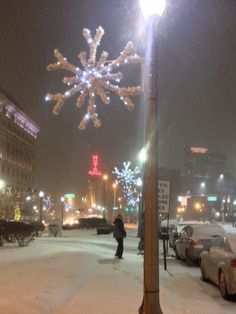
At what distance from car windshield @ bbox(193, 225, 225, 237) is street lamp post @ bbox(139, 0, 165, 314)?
11650 mm

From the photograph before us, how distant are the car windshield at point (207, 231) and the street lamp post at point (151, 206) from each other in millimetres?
11650

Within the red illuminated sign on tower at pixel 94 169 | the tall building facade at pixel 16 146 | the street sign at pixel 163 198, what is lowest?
the street sign at pixel 163 198

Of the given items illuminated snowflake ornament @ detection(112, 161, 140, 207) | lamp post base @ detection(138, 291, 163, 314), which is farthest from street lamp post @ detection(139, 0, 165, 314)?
illuminated snowflake ornament @ detection(112, 161, 140, 207)

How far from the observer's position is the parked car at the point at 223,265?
1105cm

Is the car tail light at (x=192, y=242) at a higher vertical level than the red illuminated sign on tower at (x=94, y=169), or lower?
lower

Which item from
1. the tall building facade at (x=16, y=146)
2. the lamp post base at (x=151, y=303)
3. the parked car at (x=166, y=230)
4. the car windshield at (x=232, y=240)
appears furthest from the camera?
the tall building facade at (x=16, y=146)

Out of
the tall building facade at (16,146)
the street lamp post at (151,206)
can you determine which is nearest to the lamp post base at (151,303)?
the street lamp post at (151,206)

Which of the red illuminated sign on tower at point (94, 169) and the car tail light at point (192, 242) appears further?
the red illuminated sign on tower at point (94, 169)

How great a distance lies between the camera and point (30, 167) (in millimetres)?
116688

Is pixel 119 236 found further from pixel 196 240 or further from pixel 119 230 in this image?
pixel 196 240

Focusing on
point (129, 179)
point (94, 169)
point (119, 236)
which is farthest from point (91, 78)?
point (94, 169)

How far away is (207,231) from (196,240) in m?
0.65

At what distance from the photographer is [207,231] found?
18.6 metres

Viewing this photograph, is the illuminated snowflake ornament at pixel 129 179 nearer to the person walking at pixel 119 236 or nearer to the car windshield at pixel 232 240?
the person walking at pixel 119 236
